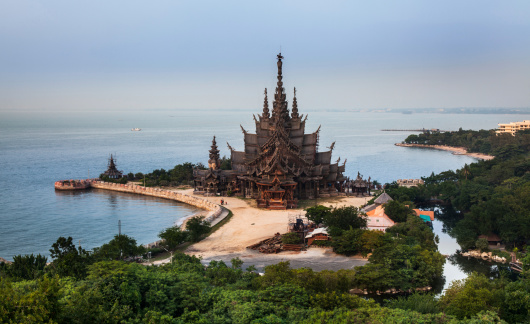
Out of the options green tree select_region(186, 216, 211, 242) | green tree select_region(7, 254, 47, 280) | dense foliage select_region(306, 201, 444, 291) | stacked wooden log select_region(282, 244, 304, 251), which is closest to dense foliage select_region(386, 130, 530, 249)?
dense foliage select_region(306, 201, 444, 291)

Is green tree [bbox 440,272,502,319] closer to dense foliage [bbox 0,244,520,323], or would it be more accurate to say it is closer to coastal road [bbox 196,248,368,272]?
dense foliage [bbox 0,244,520,323]

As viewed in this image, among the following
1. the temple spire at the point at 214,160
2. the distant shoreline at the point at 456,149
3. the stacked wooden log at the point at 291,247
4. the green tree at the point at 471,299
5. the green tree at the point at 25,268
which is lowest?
the stacked wooden log at the point at 291,247

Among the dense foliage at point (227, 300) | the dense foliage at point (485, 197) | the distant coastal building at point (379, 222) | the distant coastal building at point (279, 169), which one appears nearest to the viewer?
the dense foliage at point (227, 300)

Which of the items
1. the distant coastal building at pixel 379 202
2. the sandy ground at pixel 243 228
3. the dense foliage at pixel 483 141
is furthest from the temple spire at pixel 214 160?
the dense foliage at pixel 483 141

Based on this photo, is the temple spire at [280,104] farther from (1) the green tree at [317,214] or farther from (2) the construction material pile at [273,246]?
(2) the construction material pile at [273,246]

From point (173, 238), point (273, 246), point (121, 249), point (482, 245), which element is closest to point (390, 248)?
point (273, 246)

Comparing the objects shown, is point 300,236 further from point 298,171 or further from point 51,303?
point 51,303

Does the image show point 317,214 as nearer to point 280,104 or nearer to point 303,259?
point 303,259
